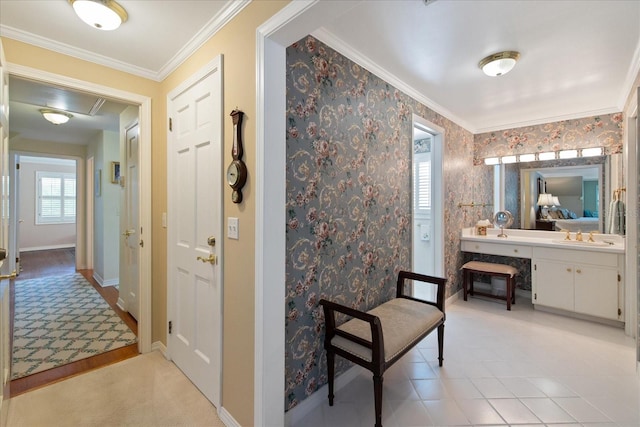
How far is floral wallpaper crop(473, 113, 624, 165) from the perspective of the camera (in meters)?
3.18

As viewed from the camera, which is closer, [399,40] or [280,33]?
[280,33]

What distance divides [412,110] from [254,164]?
195 cm

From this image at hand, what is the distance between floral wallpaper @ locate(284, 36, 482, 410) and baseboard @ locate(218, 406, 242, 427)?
303 mm

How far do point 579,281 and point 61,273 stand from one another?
7371mm

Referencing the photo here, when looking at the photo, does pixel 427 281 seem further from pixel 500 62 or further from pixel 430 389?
pixel 500 62

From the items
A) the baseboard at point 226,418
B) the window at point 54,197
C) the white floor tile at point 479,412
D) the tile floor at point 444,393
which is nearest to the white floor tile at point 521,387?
the tile floor at point 444,393

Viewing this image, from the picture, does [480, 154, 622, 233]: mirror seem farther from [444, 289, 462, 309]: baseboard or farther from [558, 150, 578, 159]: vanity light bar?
[444, 289, 462, 309]: baseboard

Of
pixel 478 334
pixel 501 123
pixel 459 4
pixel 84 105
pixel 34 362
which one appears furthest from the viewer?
pixel 501 123

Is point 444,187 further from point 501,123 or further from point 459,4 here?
point 459,4

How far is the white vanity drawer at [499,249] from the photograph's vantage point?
3.34 meters

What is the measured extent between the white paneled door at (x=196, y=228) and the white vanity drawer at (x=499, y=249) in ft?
10.6

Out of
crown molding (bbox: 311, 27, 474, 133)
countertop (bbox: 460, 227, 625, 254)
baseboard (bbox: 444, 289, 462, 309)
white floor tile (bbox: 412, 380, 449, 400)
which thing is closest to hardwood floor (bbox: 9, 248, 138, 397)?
white floor tile (bbox: 412, 380, 449, 400)

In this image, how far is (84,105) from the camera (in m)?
2.98

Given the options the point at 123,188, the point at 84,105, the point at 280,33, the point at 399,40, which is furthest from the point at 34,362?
the point at 399,40
